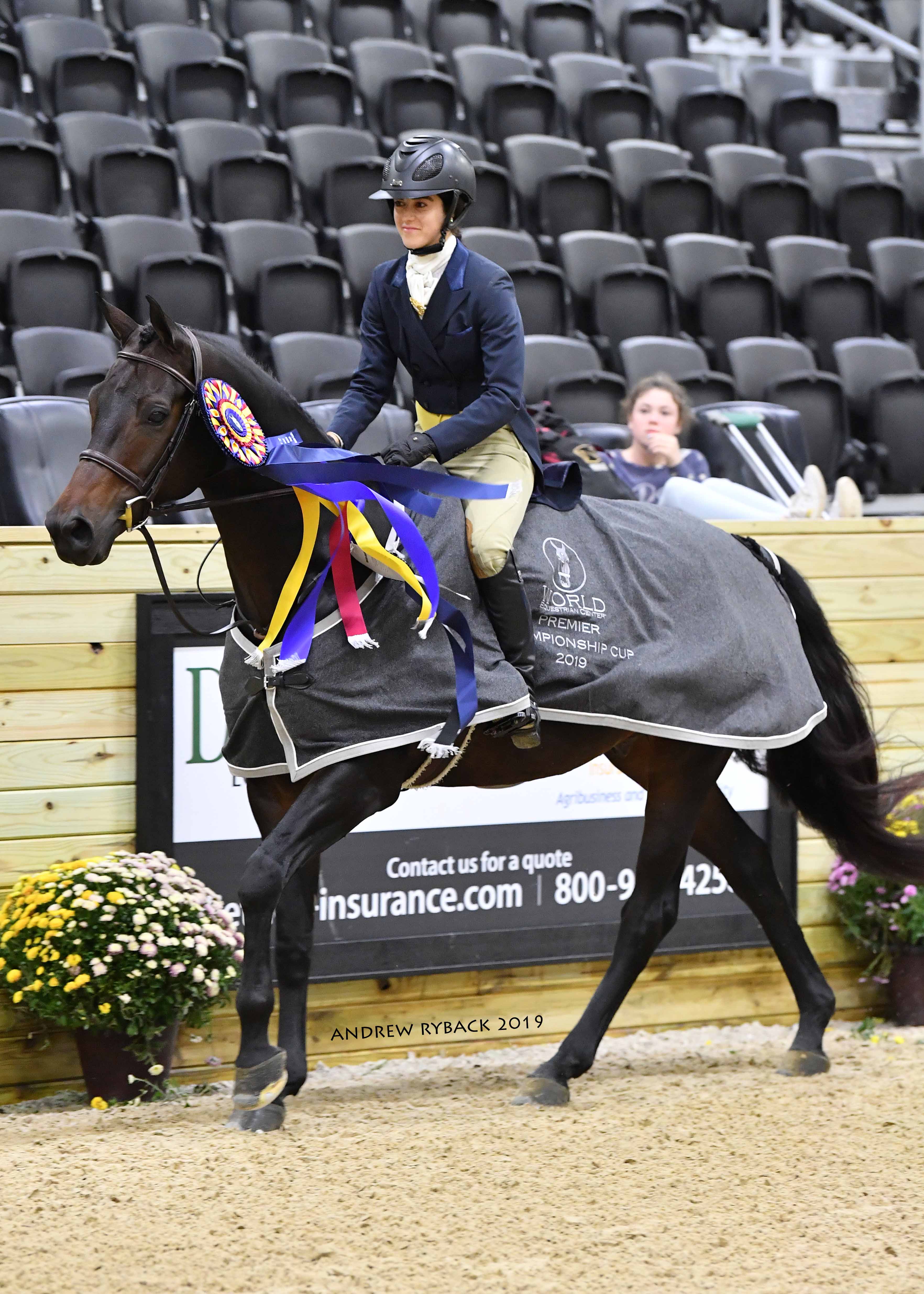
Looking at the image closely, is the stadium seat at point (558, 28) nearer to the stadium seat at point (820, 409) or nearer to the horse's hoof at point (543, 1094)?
the stadium seat at point (820, 409)

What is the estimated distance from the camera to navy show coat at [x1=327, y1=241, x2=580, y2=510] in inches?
133

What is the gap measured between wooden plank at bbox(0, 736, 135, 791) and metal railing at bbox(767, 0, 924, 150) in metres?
9.02

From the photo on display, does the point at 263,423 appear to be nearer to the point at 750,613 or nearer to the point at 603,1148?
the point at 750,613

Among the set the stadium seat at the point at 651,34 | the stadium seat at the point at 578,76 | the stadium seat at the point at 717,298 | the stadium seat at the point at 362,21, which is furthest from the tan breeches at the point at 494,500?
the stadium seat at the point at 651,34

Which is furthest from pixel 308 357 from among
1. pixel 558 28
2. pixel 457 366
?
pixel 558 28

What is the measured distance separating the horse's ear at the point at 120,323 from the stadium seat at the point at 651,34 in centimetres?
887

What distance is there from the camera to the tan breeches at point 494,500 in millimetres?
3432

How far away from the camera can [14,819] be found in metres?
3.80

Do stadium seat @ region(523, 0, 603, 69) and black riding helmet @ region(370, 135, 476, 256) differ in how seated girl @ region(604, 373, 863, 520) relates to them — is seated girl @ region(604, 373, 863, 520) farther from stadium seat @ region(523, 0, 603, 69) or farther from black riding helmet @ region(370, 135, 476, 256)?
stadium seat @ region(523, 0, 603, 69)

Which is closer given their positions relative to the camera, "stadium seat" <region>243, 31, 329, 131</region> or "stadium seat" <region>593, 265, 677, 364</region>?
"stadium seat" <region>593, 265, 677, 364</region>

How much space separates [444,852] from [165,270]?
3.91 metres

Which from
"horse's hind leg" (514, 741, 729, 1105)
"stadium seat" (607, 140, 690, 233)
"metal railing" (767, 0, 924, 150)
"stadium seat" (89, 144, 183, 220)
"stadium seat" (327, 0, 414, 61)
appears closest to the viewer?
"horse's hind leg" (514, 741, 729, 1105)

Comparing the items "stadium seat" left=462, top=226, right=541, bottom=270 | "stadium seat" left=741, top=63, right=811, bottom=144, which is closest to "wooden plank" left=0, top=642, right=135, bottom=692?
"stadium seat" left=462, top=226, right=541, bottom=270

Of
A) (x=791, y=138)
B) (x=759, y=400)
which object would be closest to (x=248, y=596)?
(x=759, y=400)
